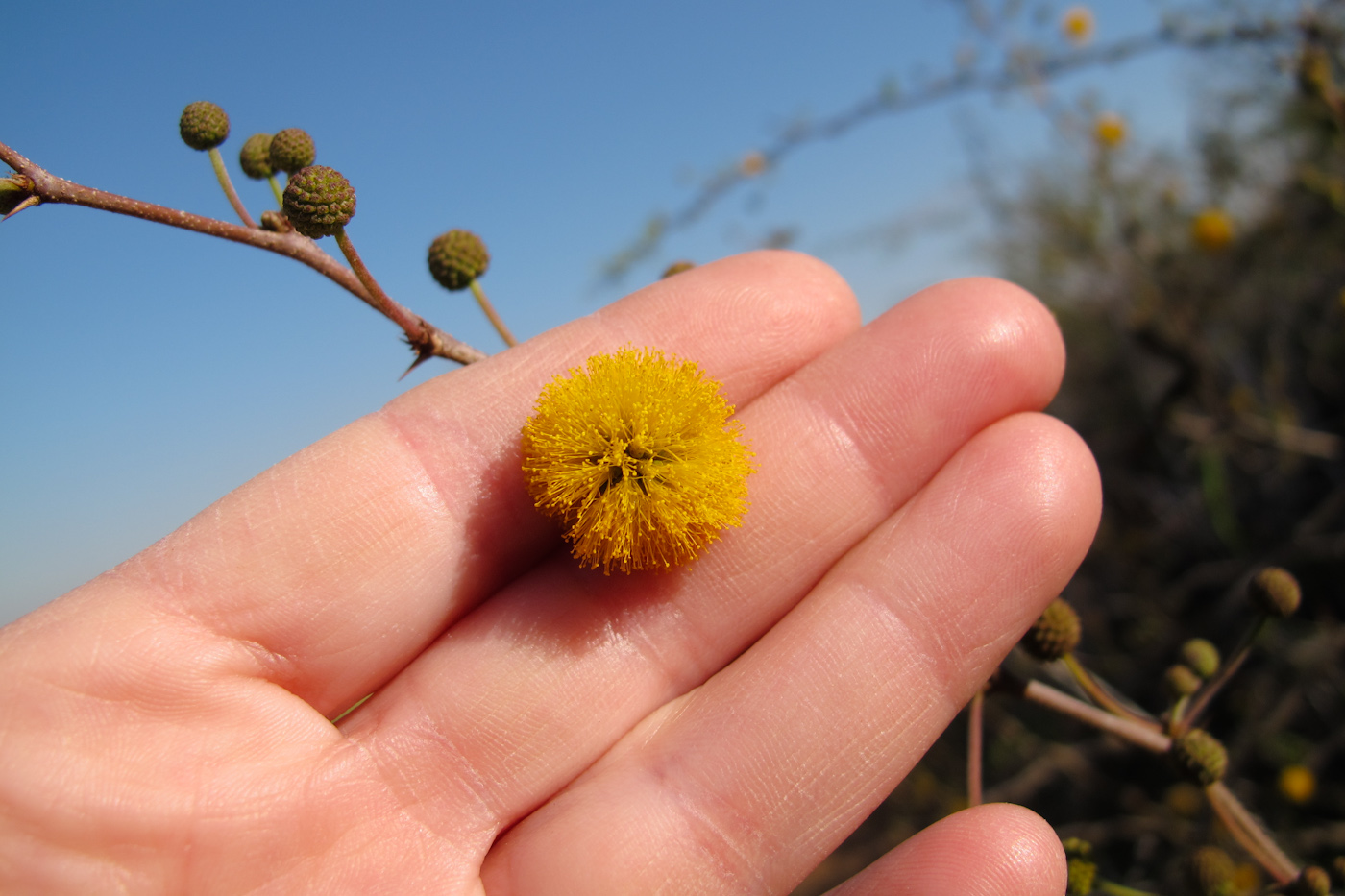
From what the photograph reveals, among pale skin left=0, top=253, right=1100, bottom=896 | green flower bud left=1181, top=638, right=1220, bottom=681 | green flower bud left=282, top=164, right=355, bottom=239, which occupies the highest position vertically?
green flower bud left=282, top=164, right=355, bottom=239

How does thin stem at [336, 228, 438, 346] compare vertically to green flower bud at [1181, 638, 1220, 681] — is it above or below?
above

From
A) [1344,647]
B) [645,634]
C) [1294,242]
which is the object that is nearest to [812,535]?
[645,634]

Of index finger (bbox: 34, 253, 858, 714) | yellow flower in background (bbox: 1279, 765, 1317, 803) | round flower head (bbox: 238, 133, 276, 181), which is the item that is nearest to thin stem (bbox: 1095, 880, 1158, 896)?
yellow flower in background (bbox: 1279, 765, 1317, 803)

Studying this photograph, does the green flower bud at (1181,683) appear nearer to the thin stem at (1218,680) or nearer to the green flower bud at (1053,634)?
the thin stem at (1218,680)

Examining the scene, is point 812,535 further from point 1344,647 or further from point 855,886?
point 1344,647

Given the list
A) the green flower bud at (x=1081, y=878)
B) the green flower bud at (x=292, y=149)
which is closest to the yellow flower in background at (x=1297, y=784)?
the green flower bud at (x=1081, y=878)

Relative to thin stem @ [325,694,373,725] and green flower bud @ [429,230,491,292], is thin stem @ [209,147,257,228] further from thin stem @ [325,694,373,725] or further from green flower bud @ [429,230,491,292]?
thin stem @ [325,694,373,725]
